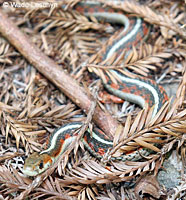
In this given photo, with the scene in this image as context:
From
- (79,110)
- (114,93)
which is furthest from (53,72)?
(114,93)

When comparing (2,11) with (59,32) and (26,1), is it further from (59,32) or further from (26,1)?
(59,32)

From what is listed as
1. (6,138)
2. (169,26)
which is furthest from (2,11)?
(169,26)

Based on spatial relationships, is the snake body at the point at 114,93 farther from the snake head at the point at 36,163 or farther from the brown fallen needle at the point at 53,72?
the brown fallen needle at the point at 53,72

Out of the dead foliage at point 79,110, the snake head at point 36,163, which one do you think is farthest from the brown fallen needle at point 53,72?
the snake head at point 36,163

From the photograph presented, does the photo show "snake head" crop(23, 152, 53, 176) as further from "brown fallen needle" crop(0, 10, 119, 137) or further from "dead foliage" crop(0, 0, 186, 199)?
"brown fallen needle" crop(0, 10, 119, 137)

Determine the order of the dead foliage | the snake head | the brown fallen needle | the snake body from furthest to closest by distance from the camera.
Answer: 1. the brown fallen needle
2. the snake body
3. the snake head
4. the dead foliage

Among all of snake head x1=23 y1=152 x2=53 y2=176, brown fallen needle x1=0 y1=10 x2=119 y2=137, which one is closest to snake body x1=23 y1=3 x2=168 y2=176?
snake head x1=23 y1=152 x2=53 y2=176

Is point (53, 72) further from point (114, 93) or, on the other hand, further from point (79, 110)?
point (114, 93)

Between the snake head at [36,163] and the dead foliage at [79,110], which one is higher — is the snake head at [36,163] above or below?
below
